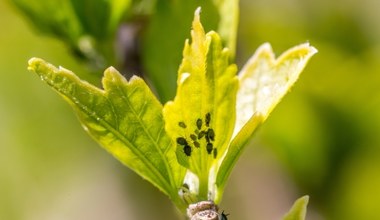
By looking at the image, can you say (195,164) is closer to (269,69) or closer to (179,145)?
(179,145)

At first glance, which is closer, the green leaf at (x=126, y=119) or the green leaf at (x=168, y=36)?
the green leaf at (x=126, y=119)

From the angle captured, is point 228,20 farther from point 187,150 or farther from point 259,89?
point 187,150

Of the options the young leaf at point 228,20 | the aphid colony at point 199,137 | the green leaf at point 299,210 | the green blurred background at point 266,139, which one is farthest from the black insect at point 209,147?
the green blurred background at point 266,139

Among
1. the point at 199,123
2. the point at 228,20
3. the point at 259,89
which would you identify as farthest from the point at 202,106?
the point at 228,20

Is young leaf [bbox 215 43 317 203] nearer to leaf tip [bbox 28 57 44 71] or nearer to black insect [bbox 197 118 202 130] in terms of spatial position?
black insect [bbox 197 118 202 130]

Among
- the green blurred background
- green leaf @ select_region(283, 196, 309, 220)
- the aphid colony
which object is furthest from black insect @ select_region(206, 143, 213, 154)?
the green blurred background

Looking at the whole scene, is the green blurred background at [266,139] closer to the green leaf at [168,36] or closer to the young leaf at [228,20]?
the green leaf at [168,36]

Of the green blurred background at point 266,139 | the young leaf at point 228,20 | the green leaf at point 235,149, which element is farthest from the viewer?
the green blurred background at point 266,139
